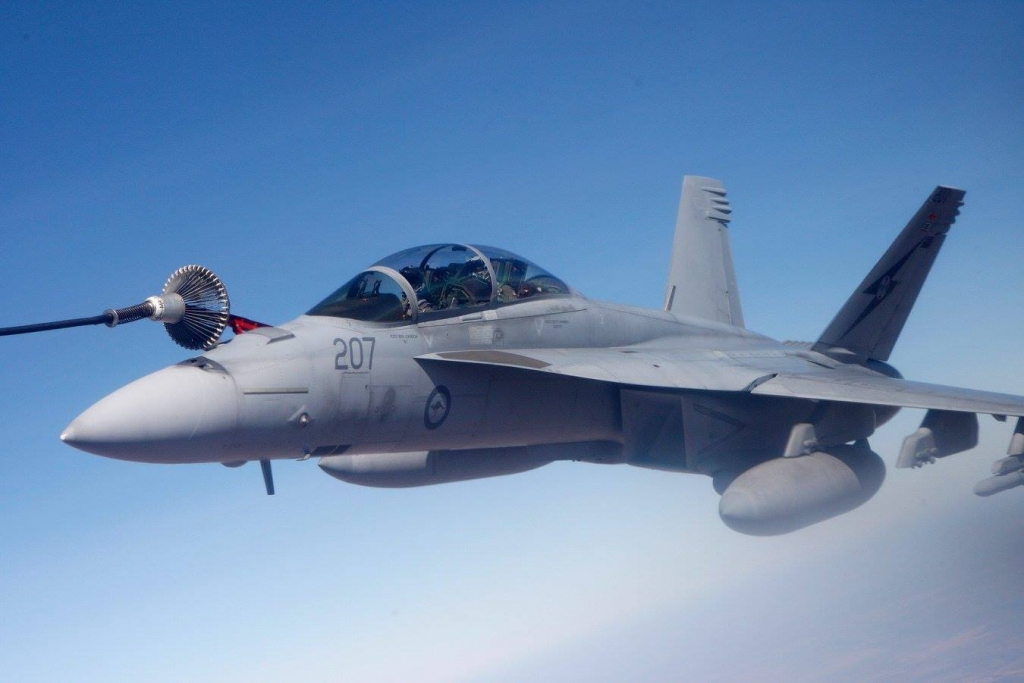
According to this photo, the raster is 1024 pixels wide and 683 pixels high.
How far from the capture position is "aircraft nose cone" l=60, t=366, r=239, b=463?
289 inches

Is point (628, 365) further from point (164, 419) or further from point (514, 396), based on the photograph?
point (164, 419)

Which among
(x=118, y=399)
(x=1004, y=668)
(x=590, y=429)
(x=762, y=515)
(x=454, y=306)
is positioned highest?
(x=454, y=306)

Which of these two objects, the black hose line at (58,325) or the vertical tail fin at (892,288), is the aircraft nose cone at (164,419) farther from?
the vertical tail fin at (892,288)

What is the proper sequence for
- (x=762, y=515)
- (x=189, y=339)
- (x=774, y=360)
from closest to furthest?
1. (x=189, y=339)
2. (x=762, y=515)
3. (x=774, y=360)

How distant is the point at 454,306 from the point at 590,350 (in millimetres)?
2176

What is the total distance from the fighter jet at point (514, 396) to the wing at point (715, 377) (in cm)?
4

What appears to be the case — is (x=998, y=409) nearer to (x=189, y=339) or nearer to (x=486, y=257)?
(x=486, y=257)

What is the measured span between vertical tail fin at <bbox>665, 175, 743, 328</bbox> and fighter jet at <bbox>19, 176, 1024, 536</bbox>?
5230mm

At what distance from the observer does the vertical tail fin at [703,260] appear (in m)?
20.0

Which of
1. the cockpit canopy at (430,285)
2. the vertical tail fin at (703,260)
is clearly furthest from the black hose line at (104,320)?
the vertical tail fin at (703,260)

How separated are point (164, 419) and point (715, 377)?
656 centimetres

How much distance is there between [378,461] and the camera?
41.3ft

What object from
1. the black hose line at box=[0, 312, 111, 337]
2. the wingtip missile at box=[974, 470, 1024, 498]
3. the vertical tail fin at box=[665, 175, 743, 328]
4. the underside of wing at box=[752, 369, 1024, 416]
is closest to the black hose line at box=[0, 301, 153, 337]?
the black hose line at box=[0, 312, 111, 337]

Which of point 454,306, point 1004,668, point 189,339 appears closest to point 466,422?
point 454,306
